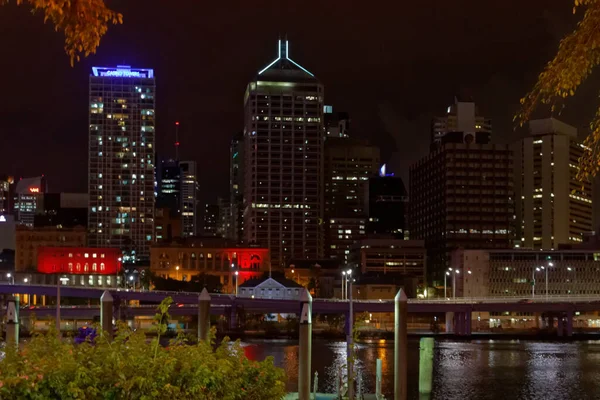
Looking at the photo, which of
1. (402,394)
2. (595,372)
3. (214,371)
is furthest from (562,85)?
(595,372)

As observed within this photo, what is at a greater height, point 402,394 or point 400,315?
point 400,315

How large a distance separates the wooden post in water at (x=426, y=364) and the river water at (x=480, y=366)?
317 centimetres

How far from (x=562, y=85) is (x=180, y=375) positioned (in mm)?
8599

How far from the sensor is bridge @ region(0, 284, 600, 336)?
443ft

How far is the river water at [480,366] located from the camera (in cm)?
7594

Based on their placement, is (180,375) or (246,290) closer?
(180,375)

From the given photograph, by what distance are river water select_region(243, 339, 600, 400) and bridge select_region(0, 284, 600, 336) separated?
6.14 m

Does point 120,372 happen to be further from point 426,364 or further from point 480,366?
point 480,366

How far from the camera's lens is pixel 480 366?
95.8 meters

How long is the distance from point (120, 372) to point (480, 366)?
82.1 m

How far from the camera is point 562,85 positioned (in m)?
16.8

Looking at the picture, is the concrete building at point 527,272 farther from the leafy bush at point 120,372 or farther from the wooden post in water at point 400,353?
the leafy bush at point 120,372

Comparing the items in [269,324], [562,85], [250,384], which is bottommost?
[269,324]

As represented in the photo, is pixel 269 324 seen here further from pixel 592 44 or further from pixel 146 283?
pixel 592 44
